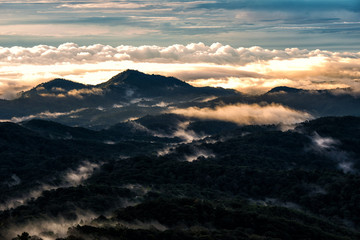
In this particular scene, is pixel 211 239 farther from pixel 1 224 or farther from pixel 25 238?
pixel 1 224

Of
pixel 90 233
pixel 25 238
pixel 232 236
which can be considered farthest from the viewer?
pixel 232 236

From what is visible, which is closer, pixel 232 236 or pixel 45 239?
pixel 45 239

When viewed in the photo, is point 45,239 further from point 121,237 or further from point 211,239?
point 211,239

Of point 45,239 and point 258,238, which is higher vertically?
point 45,239

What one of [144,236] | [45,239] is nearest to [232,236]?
[144,236]

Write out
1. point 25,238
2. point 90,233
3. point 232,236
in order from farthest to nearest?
point 232,236
point 90,233
point 25,238

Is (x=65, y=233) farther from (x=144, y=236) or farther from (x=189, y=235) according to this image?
(x=189, y=235)

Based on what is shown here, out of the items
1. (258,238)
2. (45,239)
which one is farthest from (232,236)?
(45,239)

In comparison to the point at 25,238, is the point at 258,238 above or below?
below

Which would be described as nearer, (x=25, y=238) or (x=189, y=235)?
(x=25, y=238)
